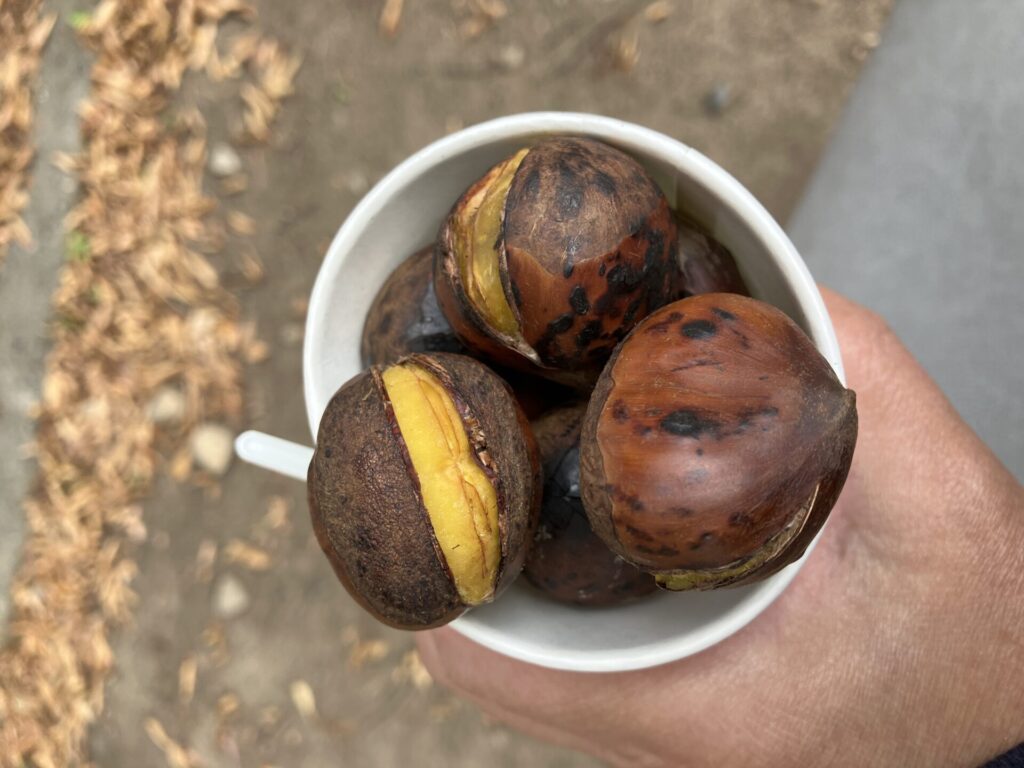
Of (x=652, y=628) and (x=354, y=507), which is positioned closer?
(x=354, y=507)

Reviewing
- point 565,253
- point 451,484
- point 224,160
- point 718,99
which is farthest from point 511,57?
point 451,484

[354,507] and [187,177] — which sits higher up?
[354,507]

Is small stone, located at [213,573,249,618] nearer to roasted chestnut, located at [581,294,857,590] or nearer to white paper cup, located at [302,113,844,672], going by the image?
white paper cup, located at [302,113,844,672]

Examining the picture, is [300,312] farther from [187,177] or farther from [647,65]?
[647,65]

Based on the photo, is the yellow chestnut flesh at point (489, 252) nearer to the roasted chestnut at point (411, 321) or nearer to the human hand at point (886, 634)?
the roasted chestnut at point (411, 321)

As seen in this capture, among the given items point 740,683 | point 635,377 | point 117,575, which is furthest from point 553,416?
point 117,575

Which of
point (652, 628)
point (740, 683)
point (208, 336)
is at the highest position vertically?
point (652, 628)

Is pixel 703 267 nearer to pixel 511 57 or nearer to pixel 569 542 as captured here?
pixel 569 542
